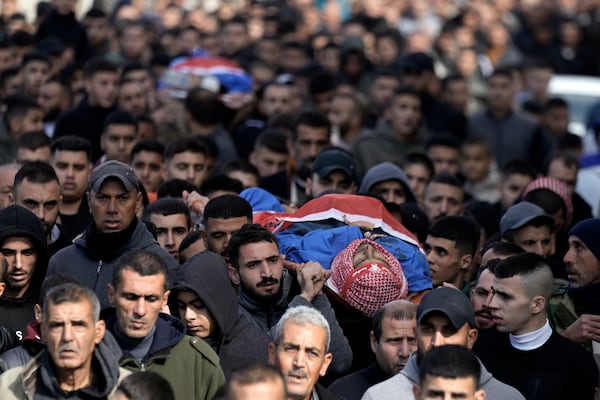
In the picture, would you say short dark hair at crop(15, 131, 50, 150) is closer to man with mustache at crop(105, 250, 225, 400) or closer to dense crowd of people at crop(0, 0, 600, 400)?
dense crowd of people at crop(0, 0, 600, 400)

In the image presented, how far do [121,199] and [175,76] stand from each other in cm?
790

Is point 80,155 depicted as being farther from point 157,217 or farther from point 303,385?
point 303,385

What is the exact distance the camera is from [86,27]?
2127cm

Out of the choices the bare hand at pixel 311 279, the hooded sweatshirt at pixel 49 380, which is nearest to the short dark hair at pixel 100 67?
the bare hand at pixel 311 279

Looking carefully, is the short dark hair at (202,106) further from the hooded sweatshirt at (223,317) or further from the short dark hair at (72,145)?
the hooded sweatshirt at (223,317)

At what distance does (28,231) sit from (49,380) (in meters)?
2.11

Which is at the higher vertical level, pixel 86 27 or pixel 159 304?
pixel 86 27

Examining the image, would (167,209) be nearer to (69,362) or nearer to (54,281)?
(54,281)

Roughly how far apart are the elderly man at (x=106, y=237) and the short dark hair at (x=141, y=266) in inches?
37.9

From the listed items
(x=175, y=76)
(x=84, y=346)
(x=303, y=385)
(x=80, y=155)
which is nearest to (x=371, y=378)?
(x=303, y=385)

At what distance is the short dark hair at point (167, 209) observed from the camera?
38.9ft

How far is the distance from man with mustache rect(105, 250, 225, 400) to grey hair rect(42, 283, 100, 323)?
43cm

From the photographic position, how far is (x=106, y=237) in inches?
427

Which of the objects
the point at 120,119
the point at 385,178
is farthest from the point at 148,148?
the point at 385,178
